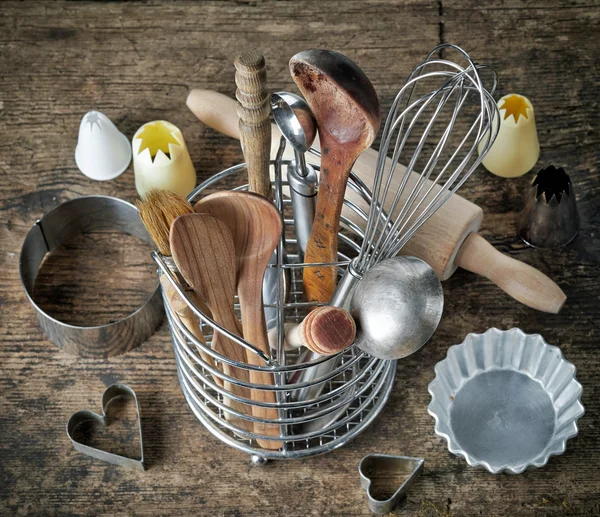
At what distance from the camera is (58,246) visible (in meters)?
0.67

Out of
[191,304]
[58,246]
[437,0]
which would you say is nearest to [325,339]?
[191,304]

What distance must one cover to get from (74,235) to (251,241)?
0.83ft

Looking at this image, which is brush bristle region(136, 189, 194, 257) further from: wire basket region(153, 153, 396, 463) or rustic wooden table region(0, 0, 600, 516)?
rustic wooden table region(0, 0, 600, 516)

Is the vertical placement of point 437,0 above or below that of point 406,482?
above

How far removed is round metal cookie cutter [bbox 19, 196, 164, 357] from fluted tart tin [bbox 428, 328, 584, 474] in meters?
0.22

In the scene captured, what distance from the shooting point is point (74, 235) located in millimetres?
680

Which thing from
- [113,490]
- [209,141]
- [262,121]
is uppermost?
[262,121]

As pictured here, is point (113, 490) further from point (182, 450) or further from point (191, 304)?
point (191, 304)

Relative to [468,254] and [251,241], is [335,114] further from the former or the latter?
[468,254]

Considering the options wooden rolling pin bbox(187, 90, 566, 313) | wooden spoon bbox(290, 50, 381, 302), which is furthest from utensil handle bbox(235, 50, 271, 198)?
wooden rolling pin bbox(187, 90, 566, 313)

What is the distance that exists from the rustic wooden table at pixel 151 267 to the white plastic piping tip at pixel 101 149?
0.01m

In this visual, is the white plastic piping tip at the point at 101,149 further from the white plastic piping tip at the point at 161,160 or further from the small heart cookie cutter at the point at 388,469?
the small heart cookie cutter at the point at 388,469


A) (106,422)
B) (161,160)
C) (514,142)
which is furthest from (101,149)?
(514,142)

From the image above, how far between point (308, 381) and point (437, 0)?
0.44 metres
